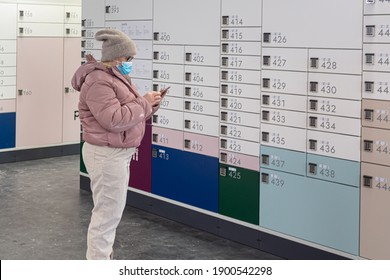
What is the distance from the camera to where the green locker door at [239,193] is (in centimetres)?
413

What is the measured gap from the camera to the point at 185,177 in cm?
466

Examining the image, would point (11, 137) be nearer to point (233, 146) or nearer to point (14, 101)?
point (14, 101)

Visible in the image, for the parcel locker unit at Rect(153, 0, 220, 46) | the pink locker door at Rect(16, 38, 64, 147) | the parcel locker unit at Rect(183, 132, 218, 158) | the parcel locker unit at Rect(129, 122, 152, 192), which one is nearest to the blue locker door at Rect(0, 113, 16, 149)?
the pink locker door at Rect(16, 38, 64, 147)

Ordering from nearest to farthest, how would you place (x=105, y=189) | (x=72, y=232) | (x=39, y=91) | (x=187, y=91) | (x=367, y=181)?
(x=105, y=189), (x=367, y=181), (x=72, y=232), (x=187, y=91), (x=39, y=91)

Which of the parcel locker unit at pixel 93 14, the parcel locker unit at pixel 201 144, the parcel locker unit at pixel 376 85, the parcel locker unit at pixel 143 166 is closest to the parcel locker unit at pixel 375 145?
the parcel locker unit at pixel 376 85

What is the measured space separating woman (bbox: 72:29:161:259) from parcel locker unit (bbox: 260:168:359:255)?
1077 mm

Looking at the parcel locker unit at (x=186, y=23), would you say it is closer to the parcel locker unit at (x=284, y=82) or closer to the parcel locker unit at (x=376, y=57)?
the parcel locker unit at (x=284, y=82)

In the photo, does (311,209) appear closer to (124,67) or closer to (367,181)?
(367,181)

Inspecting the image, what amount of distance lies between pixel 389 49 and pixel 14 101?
4718 mm

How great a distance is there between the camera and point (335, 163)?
11.8 ft

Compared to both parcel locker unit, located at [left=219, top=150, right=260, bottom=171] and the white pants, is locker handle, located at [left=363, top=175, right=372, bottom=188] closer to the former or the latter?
parcel locker unit, located at [left=219, top=150, right=260, bottom=171]

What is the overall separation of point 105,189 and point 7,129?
4.03m

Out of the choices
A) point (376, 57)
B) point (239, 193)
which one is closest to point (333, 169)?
point (376, 57)

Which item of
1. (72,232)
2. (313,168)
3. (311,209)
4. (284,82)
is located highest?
(284,82)
